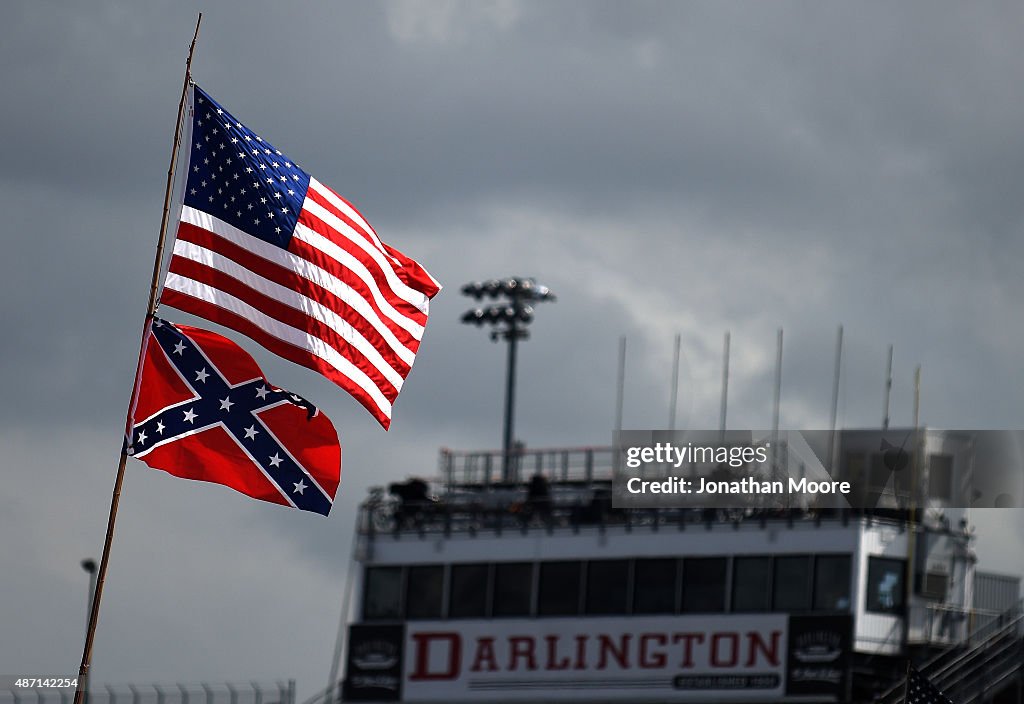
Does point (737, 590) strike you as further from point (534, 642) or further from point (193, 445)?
point (193, 445)

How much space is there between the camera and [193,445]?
21.5 meters

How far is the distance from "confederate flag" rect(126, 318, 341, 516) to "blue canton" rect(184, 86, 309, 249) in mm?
1142

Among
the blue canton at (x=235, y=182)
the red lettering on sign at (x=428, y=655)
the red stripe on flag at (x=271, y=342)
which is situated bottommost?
the red lettering on sign at (x=428, y=655)

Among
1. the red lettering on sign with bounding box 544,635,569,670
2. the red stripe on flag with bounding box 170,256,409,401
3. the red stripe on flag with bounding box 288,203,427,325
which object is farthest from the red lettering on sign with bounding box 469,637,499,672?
the red stripe on flag with bounding box 170,256,409,401

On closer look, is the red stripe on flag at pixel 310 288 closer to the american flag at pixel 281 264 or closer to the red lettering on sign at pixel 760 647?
the american flag at pixel 281 264

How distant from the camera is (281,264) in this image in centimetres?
2188

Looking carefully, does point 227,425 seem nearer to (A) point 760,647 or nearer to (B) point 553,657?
(A) point 760,647

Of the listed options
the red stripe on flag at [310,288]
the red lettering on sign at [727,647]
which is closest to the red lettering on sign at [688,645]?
the red lettering on sign at [727,647]

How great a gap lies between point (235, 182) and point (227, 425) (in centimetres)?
229

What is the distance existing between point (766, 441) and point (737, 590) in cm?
362

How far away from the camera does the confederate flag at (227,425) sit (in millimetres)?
21359

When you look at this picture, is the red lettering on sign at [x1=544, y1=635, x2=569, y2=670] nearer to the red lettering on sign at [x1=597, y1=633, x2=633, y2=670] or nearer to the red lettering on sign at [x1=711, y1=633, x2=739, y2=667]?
the red lettering on sign at [x1=597, y1=633, x2=633, y2=670]

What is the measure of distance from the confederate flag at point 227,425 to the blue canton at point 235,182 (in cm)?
114

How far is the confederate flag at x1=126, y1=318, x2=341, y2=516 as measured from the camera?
70.1 ft
